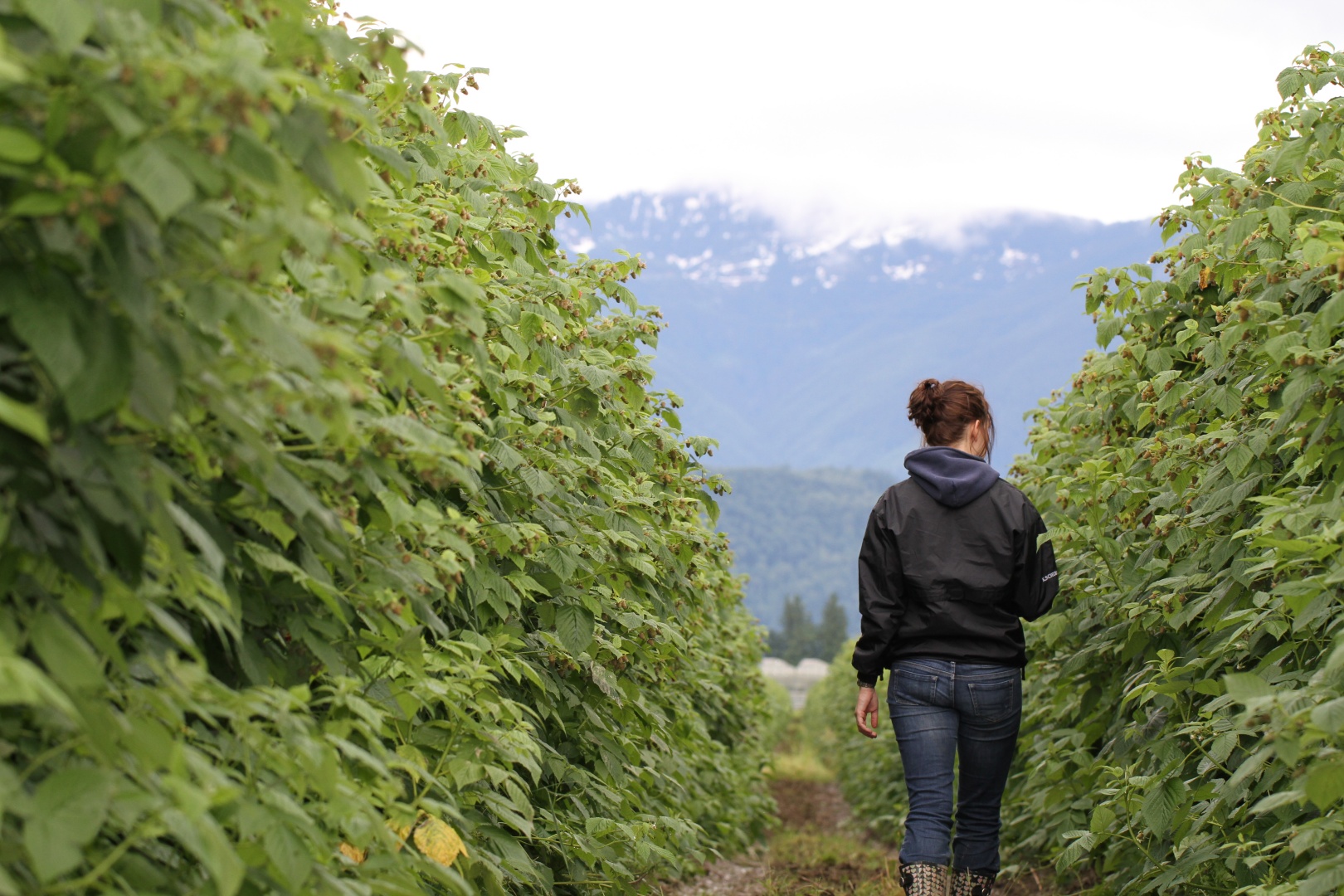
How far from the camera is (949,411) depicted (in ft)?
14.9

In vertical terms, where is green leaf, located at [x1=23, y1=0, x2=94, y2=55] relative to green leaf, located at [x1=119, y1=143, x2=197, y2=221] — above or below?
above

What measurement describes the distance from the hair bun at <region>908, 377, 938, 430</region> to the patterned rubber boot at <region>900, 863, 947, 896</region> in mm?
1547

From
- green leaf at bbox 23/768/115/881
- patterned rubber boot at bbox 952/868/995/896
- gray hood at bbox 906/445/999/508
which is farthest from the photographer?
patterned rubber boot at bbox 952/868/995/896

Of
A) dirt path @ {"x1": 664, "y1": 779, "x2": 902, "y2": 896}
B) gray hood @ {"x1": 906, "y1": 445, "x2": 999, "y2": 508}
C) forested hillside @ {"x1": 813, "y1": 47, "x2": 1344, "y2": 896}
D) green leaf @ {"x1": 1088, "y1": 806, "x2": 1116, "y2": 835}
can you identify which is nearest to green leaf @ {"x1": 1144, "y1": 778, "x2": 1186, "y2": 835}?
forested hillside @ {"x1": 813, "y1": 47, "x2": 1344, "y2": 896}

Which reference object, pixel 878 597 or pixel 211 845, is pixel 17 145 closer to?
pixel 211 845

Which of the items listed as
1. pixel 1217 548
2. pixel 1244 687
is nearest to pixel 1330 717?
pixel 1244 687

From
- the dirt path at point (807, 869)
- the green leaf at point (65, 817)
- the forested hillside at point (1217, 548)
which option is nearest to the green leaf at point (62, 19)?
the green leaf at point (65, 817)

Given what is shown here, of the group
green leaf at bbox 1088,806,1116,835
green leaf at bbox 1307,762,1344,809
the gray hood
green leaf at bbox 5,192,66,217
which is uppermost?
Answer: the gray hood

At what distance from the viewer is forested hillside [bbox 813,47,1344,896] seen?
284 cm

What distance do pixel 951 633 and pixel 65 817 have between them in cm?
322

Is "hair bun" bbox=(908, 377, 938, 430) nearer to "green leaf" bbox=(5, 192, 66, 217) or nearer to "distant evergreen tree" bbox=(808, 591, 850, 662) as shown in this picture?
"green leaf" bbox=(5, 192, 66, 217)

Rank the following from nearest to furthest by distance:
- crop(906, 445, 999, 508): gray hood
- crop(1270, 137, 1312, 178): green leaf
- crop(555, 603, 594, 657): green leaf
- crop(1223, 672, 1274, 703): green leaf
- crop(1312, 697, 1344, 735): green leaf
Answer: crop(1312, 697, 1344, 735): green leaf
crop(1223, 672, 1274, 703): green leaf
crop(555, 603, 594, 657): green leaf
crop(1270, 137, 1312, 178): green leaf
crop(906, 445, 999, 508): gray hood

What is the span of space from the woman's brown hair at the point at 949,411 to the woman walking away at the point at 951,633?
12 mm

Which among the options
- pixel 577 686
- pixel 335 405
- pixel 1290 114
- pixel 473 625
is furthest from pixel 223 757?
pixel 1290 114
